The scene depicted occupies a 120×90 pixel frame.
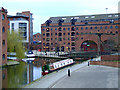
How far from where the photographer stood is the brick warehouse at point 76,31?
219 feet

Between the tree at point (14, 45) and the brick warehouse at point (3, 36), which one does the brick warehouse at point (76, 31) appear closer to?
the tree at point (14, 45)

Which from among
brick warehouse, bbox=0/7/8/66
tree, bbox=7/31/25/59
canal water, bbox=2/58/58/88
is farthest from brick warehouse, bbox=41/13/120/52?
canal water, bbox=2/58/58/88

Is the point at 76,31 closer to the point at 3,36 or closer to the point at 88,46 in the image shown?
the point at 88,46

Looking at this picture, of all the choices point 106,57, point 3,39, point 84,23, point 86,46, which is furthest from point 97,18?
point 3,39

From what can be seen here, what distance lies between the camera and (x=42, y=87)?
17.5 m

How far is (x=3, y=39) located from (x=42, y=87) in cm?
2191

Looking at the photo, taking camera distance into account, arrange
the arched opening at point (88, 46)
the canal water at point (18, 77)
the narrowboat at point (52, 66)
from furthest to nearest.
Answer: the arched opening at point (88, 46), the narrowboat at point (52, 66), the canal water at point (18, 77)

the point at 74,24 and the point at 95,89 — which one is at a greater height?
the point at 74,24

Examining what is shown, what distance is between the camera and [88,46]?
70.3 meters

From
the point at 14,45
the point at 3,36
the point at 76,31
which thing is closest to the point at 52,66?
the point at 3,36

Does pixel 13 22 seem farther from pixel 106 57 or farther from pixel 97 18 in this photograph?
pixel 106 57

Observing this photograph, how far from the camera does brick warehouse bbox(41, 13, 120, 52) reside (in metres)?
66.9

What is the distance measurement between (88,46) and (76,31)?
6.78 m

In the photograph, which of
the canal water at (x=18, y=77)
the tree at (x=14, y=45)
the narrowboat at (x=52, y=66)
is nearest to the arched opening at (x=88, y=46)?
the narrowboat at (x=52, y=66)
